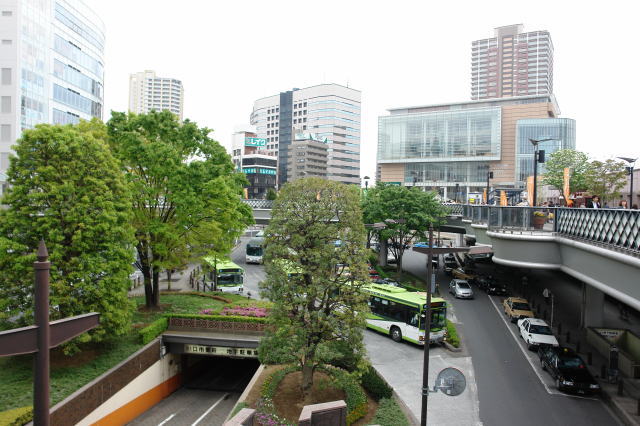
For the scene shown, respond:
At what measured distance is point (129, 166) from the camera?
85.1 ft

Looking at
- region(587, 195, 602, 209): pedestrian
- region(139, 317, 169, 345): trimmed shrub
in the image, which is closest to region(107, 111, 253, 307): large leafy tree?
region(139, 317, 169, 345): trimmed shrub

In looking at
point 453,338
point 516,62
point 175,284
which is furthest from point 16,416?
point 516,62

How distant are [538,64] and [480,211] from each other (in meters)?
184

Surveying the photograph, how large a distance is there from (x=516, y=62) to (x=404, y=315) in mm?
191664

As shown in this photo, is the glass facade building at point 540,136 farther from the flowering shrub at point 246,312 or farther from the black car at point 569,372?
the flowering shrub at point 246,312

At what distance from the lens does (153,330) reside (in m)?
22.5

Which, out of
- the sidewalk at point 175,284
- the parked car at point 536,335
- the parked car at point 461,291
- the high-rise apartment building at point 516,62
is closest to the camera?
the parked car at point 536,335

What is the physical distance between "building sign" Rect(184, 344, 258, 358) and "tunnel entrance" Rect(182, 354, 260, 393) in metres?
2.54

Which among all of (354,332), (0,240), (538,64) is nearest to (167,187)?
(0,240)

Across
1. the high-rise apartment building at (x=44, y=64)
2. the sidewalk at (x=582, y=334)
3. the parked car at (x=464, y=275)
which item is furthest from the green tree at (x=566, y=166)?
the high-rise apartment building at (x=44, y=64)

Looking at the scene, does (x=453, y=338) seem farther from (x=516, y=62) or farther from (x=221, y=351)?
(x=516, y=62)

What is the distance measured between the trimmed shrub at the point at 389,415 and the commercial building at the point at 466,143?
89036 millimetres

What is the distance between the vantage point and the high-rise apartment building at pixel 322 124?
158 meters

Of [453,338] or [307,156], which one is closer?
[453,338]
